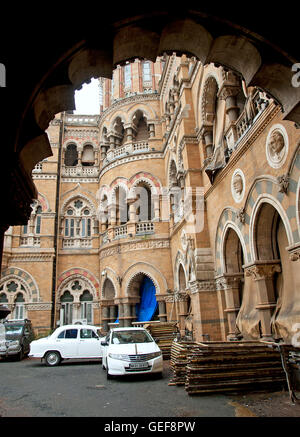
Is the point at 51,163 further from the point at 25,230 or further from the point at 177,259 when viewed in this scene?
the point at 177,259

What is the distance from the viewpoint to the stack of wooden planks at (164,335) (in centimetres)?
1329

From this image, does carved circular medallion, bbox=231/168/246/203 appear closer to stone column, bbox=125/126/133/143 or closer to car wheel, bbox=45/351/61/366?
→ car wheel, bbox=45/351/61/366

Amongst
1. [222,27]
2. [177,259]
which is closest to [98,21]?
[222,27]

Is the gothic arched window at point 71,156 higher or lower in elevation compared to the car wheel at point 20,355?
higher

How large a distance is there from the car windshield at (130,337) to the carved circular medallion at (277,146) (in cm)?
636

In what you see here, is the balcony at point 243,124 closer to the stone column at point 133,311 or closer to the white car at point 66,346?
the white car at point 66,346

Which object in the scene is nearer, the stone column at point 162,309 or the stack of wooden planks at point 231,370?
the stack of wooden planks at point 231,370

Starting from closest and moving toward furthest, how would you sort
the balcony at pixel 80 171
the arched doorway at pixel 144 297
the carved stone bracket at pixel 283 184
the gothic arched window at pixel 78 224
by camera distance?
the carved stone bracket at pixel 283 184
the arched doorway at pixel 144 297
the gothic arched window at pixel 78 224
the balcony at pixel 80 171

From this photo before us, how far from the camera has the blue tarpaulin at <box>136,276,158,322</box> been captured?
19.2 m

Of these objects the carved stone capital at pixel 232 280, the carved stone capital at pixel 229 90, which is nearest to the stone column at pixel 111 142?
the carved stone capital at pixel 229 90

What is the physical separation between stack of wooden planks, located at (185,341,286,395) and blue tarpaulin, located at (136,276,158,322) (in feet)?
38.7

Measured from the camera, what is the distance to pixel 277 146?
26.2ft

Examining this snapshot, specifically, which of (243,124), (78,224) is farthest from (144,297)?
(243,124)
